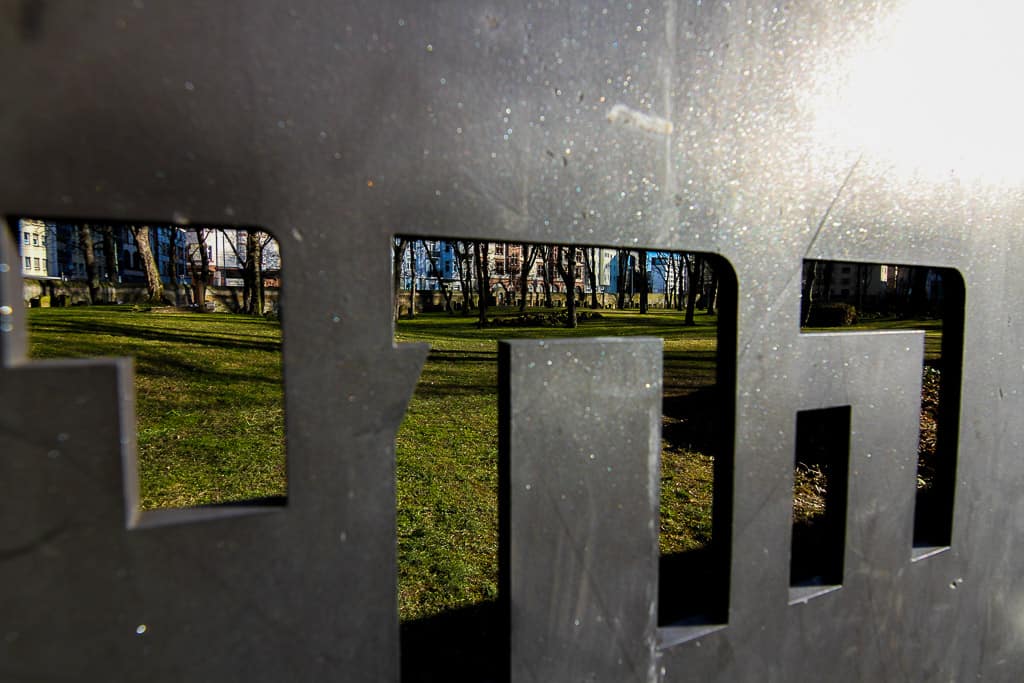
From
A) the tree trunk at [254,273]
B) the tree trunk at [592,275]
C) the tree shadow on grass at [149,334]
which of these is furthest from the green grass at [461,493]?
the tree trunk at [592,275]

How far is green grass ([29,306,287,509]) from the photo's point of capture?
4.73 meters

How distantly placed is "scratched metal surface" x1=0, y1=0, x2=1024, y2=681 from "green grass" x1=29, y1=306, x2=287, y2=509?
3732 mm

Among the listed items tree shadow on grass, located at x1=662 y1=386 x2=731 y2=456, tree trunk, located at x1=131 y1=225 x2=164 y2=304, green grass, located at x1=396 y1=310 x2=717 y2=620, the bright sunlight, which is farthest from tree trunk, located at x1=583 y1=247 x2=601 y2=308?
the bright sunlight

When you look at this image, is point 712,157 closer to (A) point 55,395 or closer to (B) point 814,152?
(B) point 814,152

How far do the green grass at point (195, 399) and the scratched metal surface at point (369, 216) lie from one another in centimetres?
373

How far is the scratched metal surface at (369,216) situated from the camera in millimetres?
861

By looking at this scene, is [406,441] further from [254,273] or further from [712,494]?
[254,273]

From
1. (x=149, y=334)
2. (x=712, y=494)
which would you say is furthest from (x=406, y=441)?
(x=149, y=334)

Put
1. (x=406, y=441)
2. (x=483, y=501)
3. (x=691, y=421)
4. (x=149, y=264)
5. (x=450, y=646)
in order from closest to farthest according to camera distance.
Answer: (x=450, y=646)
(x=483, y=501)
(x=406, y=441)
(x=691, y=421)
(x=149, y=264)

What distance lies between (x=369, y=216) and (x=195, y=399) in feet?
26.0

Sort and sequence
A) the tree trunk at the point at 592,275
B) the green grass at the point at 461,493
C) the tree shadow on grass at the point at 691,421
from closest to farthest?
the green grass at the point at 461,493 → the tree shadow on grass at the point at 691,421 → the tree trunk at the point at 592,275

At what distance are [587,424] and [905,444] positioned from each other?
1.21 meters

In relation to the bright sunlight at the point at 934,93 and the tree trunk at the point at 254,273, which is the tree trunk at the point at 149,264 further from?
the bright sunlight at the point at 934,93

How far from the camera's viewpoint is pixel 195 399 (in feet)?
25.2
